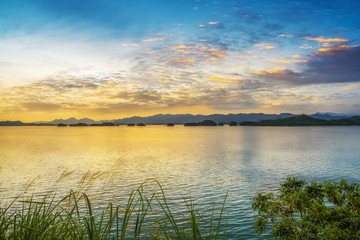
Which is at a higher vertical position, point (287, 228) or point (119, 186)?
point (287, 228)

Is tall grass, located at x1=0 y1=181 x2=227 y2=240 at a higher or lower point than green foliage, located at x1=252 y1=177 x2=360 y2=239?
higher

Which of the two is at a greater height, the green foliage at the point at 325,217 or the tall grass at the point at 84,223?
the tall grass at the point at 84,223

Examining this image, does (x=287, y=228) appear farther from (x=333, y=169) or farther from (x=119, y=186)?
(x=333, y=169)

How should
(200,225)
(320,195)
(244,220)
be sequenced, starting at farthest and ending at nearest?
(244,220)
(200,225)
(320,195)

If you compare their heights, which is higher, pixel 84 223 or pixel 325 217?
pixel 84 223

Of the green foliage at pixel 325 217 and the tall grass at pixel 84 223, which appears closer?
the tall grass at pixel 84 223

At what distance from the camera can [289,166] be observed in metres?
49.0

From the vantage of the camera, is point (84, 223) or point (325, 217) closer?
point (84, 223)

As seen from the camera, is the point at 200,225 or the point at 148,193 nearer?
the point at 200,225

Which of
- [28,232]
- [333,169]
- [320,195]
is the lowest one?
[333,169]

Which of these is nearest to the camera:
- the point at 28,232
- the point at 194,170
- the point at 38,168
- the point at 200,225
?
the point at 28,232

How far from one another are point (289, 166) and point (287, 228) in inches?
1743

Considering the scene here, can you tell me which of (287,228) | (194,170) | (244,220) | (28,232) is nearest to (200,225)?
(244,220)

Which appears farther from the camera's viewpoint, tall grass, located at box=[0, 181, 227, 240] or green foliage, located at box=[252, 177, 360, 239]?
green foliage, located at box=[252, 177, 360, 239]
